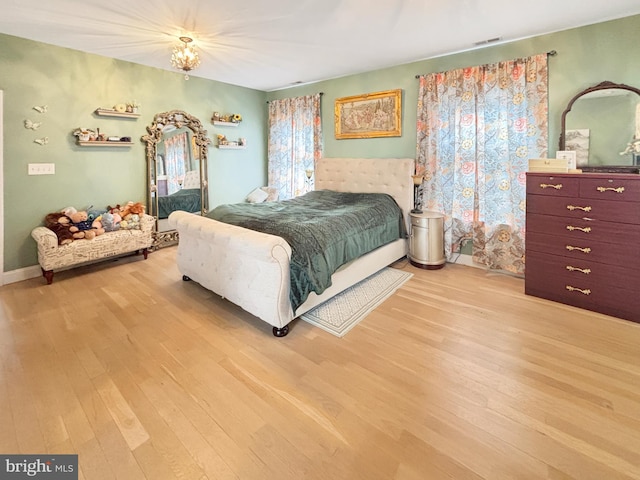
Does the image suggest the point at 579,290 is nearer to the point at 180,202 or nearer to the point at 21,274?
the point at 180,202

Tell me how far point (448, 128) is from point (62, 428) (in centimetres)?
440

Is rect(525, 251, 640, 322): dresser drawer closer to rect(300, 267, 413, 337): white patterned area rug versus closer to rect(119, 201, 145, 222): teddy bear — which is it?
rect(300, 267, 413, 337): white patterned area rug

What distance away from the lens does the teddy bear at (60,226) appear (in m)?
3.64

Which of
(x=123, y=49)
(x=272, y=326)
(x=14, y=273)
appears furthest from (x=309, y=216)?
(x=14, y=273)

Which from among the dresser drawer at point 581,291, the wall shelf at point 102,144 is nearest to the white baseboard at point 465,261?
the dresser drawer at point 581,291

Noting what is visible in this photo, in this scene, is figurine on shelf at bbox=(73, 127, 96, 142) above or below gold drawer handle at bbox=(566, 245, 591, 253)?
above

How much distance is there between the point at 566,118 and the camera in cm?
320

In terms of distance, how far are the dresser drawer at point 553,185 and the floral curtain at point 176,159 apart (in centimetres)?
462

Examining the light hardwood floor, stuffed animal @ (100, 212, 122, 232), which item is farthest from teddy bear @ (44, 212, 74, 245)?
the light hardwood floor

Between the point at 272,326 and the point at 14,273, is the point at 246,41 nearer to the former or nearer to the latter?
the point at 272,326

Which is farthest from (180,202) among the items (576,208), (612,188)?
(612,188)

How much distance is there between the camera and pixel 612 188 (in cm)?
262

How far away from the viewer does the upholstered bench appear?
11.5 ft

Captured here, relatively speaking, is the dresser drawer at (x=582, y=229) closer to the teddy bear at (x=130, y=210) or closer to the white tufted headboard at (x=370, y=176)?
the white tufted headboard at (x=370, y=176)
